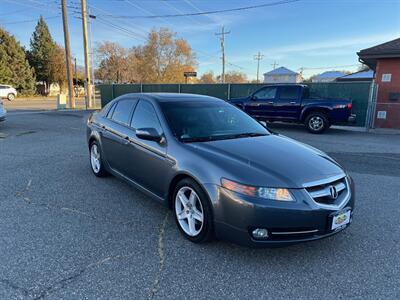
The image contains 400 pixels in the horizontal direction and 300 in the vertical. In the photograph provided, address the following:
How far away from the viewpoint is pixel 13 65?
1677 inches

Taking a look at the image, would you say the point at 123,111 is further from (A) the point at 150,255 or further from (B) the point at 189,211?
(A) the point at 150,255

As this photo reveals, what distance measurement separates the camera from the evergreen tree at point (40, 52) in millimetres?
50594

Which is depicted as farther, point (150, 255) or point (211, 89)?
point (211, 89)

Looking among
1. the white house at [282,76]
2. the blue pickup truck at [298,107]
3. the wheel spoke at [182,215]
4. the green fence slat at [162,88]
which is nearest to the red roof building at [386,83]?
the blue pickup truck at [298,107]

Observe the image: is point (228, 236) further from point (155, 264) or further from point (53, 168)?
point (53, 168)

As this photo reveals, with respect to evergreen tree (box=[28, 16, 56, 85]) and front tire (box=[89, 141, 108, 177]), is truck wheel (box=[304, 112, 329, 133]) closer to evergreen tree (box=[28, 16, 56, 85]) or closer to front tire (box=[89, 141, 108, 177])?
front tire (box=[89, 141, 108, 177])

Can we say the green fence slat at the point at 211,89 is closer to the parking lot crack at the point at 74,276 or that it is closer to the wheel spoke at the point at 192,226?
the wheel spoke at the point at 192,226

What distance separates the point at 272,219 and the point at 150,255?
4.10ft

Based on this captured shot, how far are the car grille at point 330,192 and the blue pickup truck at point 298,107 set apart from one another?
344 inches

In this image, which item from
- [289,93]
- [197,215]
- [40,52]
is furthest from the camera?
[40,52]

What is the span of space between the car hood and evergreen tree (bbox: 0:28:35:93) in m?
47.6

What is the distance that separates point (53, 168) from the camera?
585 cm

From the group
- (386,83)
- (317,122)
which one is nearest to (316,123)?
(317,122)

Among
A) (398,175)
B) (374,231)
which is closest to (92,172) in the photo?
(374,231)
